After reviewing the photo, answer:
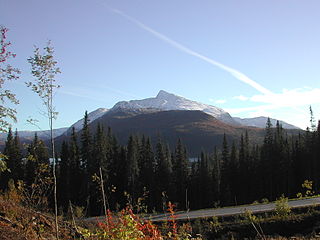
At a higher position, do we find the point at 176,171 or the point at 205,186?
the point at 176,171

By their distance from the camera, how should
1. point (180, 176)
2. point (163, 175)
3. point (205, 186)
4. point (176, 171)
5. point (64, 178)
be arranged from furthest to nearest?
1. point (205, 186)
2. point (176, 171)
3. point (180, 176)
4. point (163, 175)
5. point (64, 178)

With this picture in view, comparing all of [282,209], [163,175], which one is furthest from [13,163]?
[282,209]

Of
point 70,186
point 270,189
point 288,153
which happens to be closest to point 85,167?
point 70,186

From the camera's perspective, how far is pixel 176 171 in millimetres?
53250

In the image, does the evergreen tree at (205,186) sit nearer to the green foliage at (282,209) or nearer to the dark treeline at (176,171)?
the dark treeline at (176,171)

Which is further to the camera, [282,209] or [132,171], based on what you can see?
[132,171]

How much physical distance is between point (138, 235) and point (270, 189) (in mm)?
52910

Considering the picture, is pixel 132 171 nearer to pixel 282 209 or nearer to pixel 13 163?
pixel 13 163

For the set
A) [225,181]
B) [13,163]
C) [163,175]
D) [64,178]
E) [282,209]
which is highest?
[13,163]

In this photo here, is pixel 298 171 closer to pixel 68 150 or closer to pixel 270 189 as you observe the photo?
pixel 270 189

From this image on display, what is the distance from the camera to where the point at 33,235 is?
627 centimetres

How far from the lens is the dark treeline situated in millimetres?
45844

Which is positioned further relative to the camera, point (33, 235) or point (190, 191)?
point (190, 191)

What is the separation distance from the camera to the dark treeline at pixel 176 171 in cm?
4584
